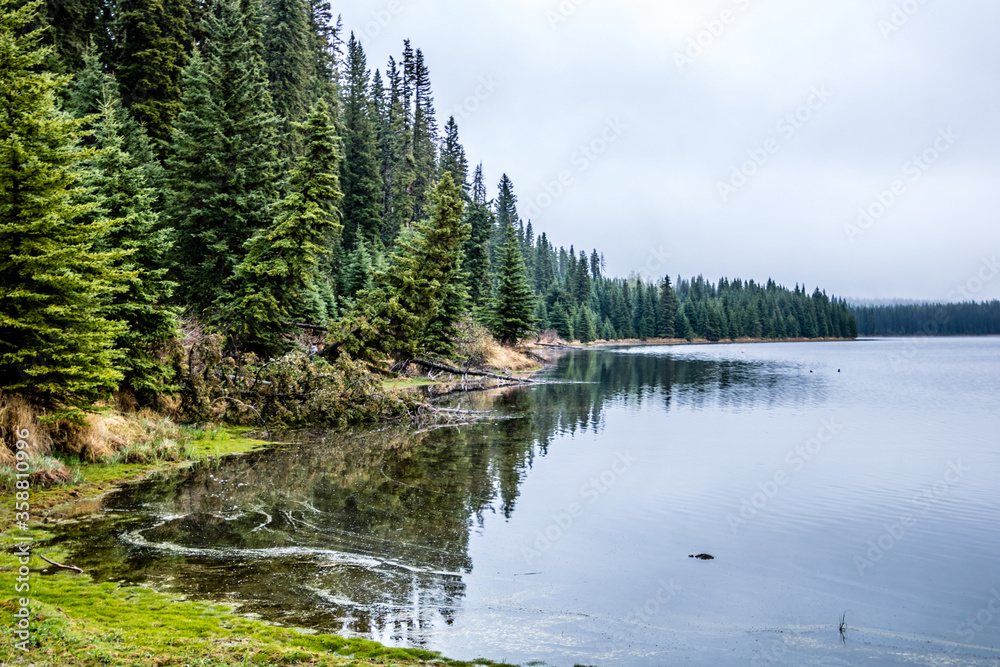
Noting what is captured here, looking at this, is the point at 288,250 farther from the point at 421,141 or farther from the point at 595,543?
the point at 421,141

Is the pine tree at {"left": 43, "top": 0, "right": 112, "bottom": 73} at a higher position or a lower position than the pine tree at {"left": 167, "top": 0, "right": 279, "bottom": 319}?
higher

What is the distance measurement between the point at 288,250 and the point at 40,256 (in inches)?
458

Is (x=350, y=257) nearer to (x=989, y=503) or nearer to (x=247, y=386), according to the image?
(x=247, y=386)

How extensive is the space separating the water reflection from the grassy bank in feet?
1.86

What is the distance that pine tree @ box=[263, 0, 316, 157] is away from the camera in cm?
4422

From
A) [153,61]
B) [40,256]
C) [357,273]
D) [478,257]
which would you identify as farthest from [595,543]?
[478,257]

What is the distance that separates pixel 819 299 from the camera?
165 meters

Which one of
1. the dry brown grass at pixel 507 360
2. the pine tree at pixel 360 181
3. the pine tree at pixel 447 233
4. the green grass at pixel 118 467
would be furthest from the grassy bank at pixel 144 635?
the pine tree at pixel 360 181

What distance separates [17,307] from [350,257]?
3950cm

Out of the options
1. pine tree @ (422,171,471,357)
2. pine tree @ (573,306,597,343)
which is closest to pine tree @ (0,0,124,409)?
pine tree @ (422,171,471,357)

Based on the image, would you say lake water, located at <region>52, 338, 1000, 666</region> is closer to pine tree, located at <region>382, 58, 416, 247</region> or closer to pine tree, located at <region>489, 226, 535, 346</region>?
pine tree, located at <region>489, 226, 535, 346</region>

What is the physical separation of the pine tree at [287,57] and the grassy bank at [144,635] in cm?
4006

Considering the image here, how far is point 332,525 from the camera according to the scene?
12094 mm

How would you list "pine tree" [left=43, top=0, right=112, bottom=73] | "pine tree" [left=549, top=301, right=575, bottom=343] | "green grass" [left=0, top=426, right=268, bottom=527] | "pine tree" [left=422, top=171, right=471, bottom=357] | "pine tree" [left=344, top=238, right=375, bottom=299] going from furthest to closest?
"pine tree" [left=549, top=301, right=575, bottom=343] < "pine tree" [left=344, top=238, right=375, bottom=299] < "pine tree" [left=43, top=0, right=112, bottom=73] < "pine tree" [left=422, top=171, right=471, bottom=357] < "green grass" [left=0, top=426, right=268, bottom=527]
